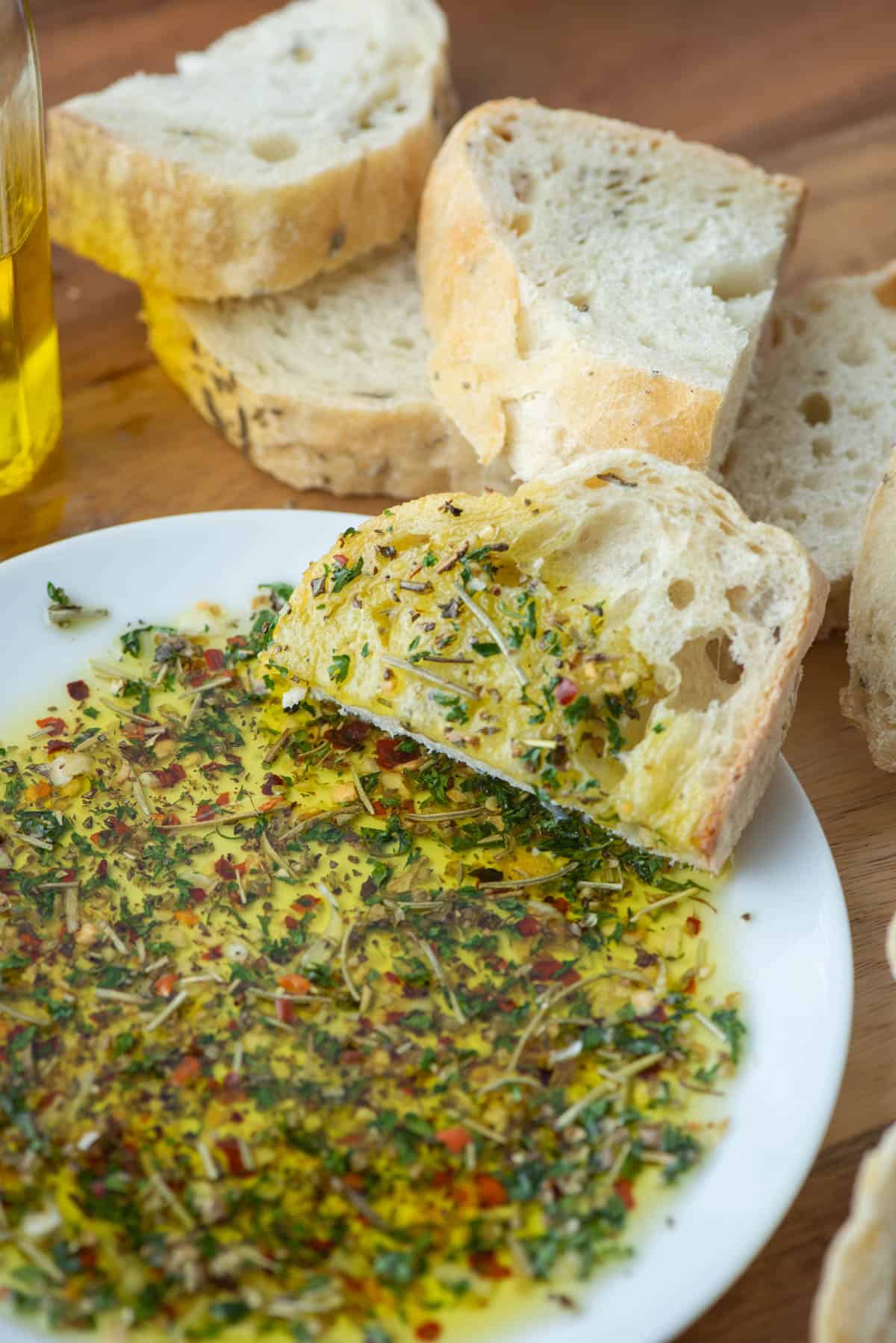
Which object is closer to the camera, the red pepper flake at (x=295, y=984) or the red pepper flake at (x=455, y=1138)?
the red pepper flake at (x=455, y=1138)

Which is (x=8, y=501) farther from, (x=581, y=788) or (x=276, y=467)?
(x=581, y=788)

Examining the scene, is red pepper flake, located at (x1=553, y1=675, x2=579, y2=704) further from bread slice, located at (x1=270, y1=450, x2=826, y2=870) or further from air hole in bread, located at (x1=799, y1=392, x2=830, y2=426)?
air hole in bread, located at (x1=799, y1=392, x2=830, y2=426)

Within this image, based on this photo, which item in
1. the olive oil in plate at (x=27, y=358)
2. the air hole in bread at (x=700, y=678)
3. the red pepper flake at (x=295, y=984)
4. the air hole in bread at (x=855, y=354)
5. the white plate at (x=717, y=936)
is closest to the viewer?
the white plate at (x=717, y=936)

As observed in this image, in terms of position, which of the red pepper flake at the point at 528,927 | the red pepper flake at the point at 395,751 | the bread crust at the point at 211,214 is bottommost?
the red pepper flake at the point at 528,927

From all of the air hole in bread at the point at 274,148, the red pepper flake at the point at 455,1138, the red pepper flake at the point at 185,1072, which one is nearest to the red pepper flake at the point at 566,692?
the red pepper flake at the point at 455,1138

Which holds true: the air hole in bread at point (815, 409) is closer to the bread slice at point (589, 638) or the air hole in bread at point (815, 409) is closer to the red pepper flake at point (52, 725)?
the bread slice at point (589, 638)

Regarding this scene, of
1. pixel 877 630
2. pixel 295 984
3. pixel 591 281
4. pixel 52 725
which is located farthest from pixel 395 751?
pixel 591 281
